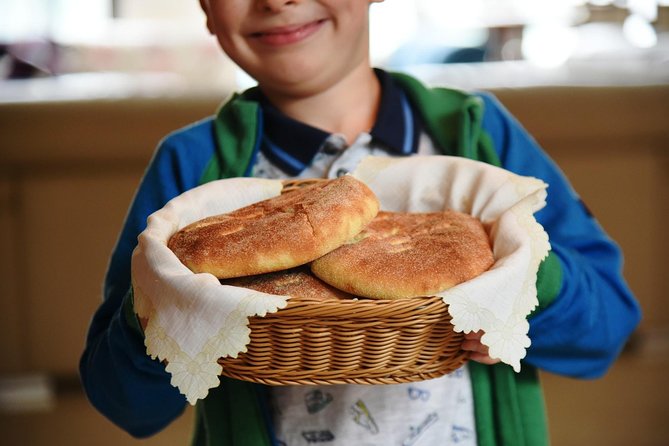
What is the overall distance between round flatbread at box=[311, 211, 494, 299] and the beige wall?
5.08ft

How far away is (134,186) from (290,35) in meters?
1.44

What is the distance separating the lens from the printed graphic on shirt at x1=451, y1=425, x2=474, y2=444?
1.04m

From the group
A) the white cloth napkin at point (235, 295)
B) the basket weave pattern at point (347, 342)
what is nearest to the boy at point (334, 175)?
the white cloth napkin at point (235, 295)

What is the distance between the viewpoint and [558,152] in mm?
2385

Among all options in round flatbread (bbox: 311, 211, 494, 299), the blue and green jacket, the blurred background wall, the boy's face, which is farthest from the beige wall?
round flatbread (bbox: 311, 211, 494, 299)

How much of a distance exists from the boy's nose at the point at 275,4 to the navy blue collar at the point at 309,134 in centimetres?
16

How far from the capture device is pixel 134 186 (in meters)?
2.36

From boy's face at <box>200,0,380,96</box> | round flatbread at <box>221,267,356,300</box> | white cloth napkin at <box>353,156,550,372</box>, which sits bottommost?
round flatbread at <box>221,267,356,300</box>

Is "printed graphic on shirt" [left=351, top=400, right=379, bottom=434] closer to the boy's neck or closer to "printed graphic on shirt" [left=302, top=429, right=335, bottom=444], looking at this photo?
"printed graphic on shirt" [left=302, top=429, right=335, bottom=444]

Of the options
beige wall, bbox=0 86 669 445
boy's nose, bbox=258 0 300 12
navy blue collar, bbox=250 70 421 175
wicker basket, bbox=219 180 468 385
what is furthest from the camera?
beige wall, bbox=0 86 669 445

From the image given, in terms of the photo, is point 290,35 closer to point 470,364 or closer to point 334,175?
point 334,175

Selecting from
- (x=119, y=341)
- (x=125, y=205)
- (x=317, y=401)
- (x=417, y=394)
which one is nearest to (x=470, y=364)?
(x=417, y=394)

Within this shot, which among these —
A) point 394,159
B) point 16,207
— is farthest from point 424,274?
point 16,207

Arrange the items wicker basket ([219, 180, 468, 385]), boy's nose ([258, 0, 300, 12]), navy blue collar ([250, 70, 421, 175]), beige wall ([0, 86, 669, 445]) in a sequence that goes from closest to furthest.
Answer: wicker basket ([219, 180, 468, 385]) → boy's nose ([258, 0, 300, 12]) → navy blue collar ([250, 70, 421, 175]) → beige wall ([0, 86, 669, 445])
